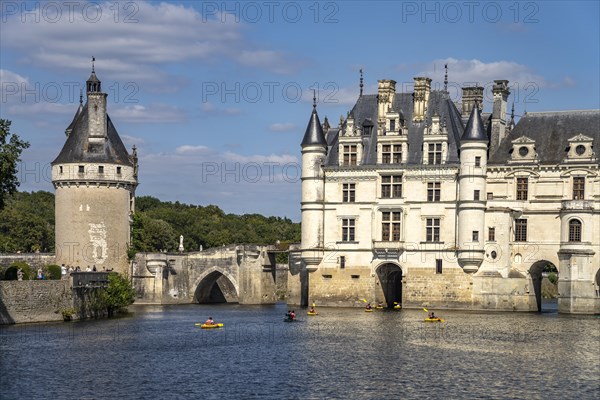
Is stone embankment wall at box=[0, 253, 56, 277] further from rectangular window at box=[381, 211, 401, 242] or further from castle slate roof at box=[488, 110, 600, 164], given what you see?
castle slate roof at box=[488, 110, 600, 164]

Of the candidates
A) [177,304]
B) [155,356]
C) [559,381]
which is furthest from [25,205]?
[559,381]

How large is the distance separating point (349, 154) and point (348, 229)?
482cm

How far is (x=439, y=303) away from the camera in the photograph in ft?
240

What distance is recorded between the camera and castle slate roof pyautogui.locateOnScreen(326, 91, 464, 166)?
7412 cm

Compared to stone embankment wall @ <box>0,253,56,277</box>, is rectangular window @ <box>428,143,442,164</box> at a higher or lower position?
higher

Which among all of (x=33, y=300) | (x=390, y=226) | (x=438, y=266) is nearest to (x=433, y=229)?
(x=438, y=266)

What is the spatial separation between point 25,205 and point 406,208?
55.9m

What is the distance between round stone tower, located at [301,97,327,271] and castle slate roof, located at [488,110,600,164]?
11027 mm

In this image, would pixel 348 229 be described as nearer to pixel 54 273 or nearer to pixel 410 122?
pixel 410 122

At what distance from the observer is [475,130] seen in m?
71.6

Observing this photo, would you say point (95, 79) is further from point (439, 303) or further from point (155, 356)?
point (155, 356)

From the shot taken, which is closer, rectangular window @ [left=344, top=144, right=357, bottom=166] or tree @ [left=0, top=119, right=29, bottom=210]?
tree @ [left=0, top=119, right=29, bottom=210]

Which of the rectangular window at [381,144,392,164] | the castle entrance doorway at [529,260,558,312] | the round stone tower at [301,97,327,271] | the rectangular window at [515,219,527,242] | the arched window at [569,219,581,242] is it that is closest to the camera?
the arched window at [569,219,581,242]

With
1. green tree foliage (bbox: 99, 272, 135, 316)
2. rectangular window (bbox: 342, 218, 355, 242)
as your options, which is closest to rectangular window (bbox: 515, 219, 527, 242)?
rectangular window (bbox: 342, 218, 355, 242)
